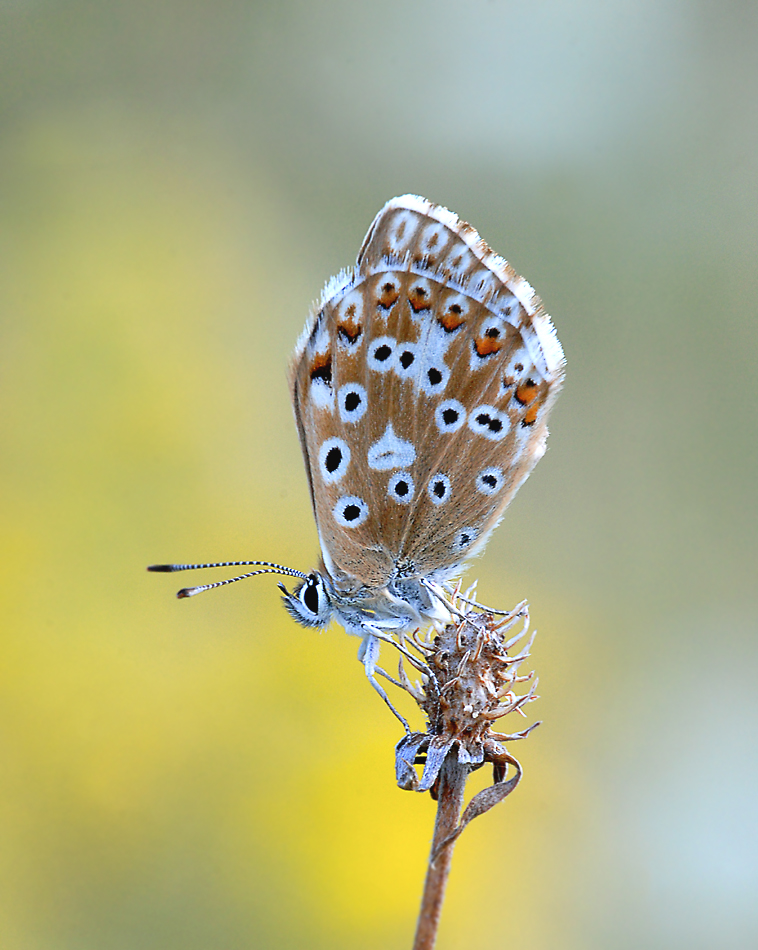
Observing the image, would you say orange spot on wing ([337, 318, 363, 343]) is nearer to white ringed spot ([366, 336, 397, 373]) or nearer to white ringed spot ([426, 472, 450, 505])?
white ringed spot ([366, 336, 397, 373])

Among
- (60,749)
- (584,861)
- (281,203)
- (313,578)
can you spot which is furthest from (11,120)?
(584,861)

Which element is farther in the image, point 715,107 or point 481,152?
point 715,107

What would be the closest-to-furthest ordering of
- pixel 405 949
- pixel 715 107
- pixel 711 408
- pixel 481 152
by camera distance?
Result: 1. pixel 405 949
2. pixel 711 408
3. pixel 481 152
4. pixel 715 107

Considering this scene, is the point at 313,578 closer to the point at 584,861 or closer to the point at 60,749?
the point at 60,749

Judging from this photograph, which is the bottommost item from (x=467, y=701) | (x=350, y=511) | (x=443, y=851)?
(x=443, y=851)

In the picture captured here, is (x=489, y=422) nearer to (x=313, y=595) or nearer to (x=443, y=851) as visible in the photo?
(x=313, y=595)

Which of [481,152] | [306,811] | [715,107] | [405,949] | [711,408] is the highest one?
[715,107]

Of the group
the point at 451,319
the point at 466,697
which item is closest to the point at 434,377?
the point at 451,319

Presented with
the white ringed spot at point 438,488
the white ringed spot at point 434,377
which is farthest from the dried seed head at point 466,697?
the white ringed spot at point 434,377
